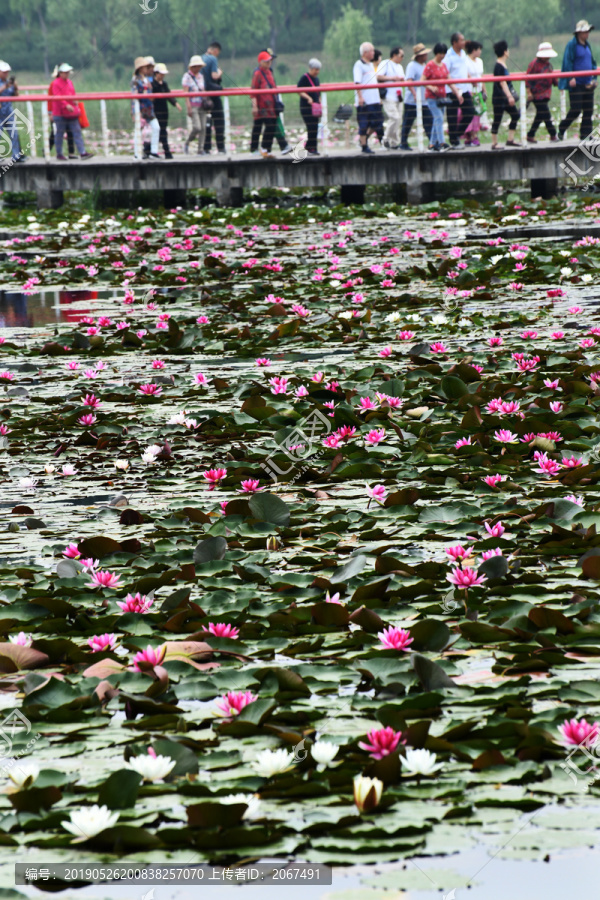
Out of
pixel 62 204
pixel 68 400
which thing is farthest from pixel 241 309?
pixel 62 204

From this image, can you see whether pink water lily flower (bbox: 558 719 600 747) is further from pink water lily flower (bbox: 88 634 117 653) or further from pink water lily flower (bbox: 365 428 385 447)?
pink water lily flower (bbox: 365 428 385 447)

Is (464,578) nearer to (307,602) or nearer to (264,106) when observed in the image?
(307,602)

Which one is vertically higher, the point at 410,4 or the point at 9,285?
the point at 410,4

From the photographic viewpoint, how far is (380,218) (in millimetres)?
16422

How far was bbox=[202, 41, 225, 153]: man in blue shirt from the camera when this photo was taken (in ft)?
63.9

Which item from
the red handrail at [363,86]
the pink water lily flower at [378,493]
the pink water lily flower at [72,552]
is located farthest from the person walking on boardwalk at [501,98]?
the pink water lily flower at [72,552]

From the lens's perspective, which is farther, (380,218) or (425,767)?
(380,218)

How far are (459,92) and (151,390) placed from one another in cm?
1376

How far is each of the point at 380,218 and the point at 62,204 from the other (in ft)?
23.3

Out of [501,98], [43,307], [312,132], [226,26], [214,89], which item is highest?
[226,26]

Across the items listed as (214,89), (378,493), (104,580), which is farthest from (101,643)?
(214,89)

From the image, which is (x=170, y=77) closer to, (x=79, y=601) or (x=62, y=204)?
(x=62, y=204)

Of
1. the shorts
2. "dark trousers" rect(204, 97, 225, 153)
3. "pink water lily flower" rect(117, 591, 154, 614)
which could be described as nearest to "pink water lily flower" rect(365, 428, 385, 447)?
"pink water lily flower" rect(117, 591, 154, 614)

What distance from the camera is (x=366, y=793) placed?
2018 mm
